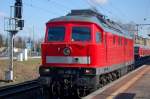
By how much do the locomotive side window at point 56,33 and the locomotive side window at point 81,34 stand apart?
1.51 feet

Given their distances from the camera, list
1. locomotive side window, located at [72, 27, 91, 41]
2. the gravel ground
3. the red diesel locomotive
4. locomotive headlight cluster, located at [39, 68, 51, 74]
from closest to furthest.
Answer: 1. the red diesel locomotive
2. locomotive headlight cluster, located at [39, 68, 51, 74]
3. locomotive side window, located at [72, 27, 91, 41]
4. the gravel ground

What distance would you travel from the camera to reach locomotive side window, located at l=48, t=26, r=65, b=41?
50.5ft

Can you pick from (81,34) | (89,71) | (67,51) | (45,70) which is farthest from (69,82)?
(81,34)

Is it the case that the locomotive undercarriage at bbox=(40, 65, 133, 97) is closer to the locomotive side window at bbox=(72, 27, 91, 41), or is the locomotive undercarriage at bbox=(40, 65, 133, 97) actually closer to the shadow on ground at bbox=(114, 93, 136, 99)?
the locomotive side window at bbox=(72, 27, 91, 41)

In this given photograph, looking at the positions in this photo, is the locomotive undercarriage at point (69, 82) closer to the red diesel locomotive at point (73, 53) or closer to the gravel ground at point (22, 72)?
the red diesel locomotive at point (73, 53)

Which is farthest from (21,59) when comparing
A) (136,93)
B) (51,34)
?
(136,93)

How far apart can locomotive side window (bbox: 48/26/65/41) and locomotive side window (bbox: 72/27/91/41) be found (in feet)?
1.51

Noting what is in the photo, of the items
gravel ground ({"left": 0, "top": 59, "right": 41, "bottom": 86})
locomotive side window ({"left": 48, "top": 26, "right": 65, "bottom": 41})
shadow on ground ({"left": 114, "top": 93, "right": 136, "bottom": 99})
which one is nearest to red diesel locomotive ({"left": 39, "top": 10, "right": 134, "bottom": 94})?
locomotive side window ({"left": 48, "top": 26, "right": 65, "bottom": 41})

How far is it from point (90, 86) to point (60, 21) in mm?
3040

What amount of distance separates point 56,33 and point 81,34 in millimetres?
1072

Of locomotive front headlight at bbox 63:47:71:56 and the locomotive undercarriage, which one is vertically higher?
locomotive front headlight at bbox 63:47:71:56

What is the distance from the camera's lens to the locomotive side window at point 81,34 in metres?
15.2

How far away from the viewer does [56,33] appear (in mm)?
15562

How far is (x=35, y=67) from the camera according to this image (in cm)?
3647
